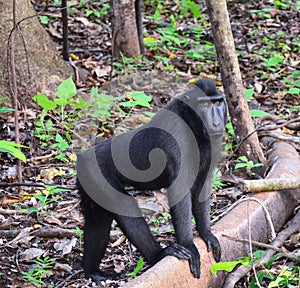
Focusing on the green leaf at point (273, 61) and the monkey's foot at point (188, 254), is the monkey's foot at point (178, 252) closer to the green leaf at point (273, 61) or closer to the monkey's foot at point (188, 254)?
the monkey's foot at point (188, 254)

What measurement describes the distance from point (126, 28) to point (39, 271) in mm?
4739

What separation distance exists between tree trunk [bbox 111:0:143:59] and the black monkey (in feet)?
12.9

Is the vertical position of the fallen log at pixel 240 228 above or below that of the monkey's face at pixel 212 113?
below

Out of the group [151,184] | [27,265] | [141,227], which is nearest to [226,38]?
[151,184]

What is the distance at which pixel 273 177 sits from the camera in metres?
5.42

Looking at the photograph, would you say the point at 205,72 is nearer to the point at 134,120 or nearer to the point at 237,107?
the point at 134,120

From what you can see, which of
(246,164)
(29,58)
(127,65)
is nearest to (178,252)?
(246,164)

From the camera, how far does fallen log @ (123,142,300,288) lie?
12.8ft

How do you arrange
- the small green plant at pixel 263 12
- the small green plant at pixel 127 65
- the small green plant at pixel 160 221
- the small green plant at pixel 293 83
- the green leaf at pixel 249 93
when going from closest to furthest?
1. the small green plant at pixel 160 221
2. the green leaf at pixel 249 93
3. the small green plant at pixel 293 83
4. the small green plant at pixel 127 65
5. the small green plant at pixel 263 12

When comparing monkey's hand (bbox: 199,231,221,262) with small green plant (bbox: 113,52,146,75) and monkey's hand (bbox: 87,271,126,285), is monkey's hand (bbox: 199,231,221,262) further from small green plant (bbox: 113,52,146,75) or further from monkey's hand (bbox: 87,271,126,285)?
small green plant (bbox: 113,52,146,75)

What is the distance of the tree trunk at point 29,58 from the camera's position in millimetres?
6930

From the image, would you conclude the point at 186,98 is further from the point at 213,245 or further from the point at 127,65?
the point at 127,65

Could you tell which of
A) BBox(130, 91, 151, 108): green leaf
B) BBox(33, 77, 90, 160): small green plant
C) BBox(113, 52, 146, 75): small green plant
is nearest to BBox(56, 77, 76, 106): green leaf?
BBox(33, 77, 90, 160): small green plant

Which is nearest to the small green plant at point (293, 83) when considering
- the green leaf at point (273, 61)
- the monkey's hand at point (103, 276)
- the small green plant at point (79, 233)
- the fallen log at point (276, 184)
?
A: the green leaf at point (273, 61)
